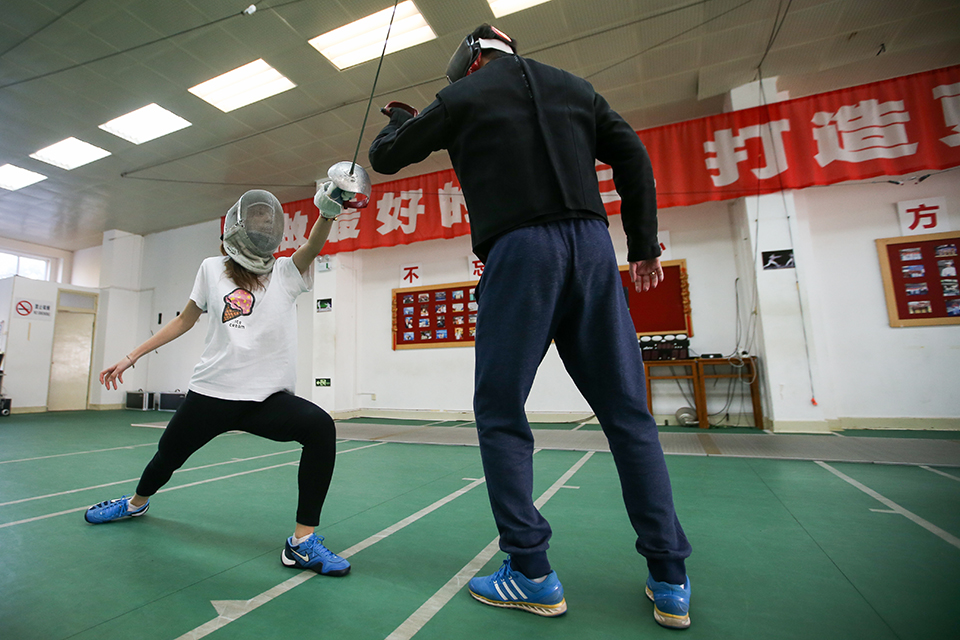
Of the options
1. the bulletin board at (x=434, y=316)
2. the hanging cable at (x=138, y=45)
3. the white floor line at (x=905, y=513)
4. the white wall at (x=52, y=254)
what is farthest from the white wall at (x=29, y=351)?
the white floor line at (x=905, y=513)

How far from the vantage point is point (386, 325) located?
727cm

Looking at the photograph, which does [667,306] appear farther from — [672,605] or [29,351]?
[29,351]

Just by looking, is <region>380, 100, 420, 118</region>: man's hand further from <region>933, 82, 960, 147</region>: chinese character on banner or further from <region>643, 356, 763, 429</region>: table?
<region>933, 82, 960, 147</region>: chinese character on banner

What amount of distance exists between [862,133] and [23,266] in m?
15.6

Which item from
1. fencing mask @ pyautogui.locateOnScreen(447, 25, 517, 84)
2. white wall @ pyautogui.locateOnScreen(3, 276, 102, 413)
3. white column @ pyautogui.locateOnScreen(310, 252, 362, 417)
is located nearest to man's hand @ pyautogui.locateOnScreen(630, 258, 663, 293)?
fencing mask @ pyautogui.locateOnScreen(447, 25, 517, 84)

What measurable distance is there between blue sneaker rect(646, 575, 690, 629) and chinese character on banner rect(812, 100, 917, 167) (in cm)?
522

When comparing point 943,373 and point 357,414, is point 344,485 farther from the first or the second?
point 943,373

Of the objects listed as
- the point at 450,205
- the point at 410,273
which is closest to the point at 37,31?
the point at 450,205

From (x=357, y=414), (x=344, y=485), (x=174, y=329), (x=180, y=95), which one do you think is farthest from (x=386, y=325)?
(x=174, y=329)

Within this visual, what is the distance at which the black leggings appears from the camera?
145 centimetres

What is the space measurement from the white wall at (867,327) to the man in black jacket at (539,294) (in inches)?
188

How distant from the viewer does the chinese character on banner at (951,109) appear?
416cm

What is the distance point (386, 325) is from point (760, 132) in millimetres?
5664

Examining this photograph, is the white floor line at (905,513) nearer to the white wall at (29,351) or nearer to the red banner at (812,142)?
the red banner at (812,142)
